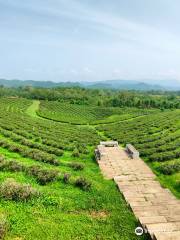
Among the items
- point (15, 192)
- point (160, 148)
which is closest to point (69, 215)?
point (15, 192)

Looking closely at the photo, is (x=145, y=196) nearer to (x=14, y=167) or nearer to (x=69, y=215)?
(x=69, y=215)

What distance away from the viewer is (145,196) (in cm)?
2191

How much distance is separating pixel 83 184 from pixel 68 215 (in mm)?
4581

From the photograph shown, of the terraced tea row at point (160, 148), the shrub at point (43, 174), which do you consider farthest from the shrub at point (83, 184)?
the terraced tea row at point (160, 148)

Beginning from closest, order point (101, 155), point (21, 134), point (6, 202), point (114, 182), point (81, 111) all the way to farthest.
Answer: point (6, 202)
point (114, 182)
point (101, 155)
point (21, 134)
point (81, 111)

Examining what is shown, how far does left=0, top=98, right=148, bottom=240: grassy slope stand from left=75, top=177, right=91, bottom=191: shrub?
1.09 ft

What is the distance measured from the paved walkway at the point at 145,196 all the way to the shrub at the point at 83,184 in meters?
2.59

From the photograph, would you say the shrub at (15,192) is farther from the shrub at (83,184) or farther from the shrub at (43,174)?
the shrub at (83,184)

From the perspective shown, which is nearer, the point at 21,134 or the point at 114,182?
the point at 114,182

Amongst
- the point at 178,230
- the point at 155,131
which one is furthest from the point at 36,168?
the point at 155,131

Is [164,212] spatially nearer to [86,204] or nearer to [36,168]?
[86,204]

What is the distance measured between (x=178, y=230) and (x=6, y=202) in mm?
9045

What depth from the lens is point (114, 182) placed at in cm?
2467

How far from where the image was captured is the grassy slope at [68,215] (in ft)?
48.2
